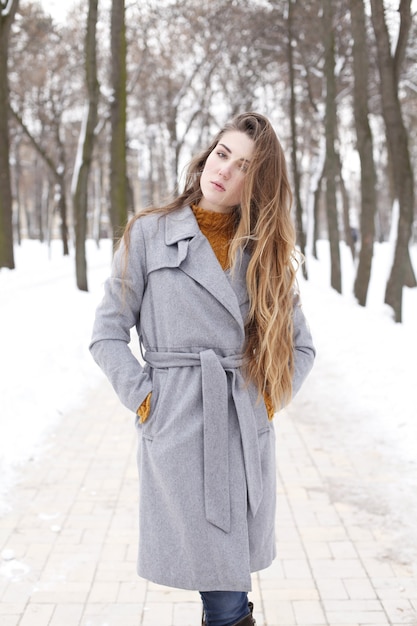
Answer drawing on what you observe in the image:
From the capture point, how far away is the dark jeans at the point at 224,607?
2510mm

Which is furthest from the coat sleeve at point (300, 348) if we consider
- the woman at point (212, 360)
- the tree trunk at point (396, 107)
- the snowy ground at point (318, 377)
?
the tree trunk at point (396, 107)

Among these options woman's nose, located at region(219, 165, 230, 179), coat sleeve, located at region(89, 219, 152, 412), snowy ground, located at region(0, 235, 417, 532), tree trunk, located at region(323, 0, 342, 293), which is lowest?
snowy ground, located at region(0, 235, 417, 532)

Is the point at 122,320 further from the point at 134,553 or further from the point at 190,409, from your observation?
the point at 134,553

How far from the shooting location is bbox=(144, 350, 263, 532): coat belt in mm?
2410

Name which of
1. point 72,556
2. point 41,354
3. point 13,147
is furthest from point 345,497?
point 13,147

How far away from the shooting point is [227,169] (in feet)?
8.34

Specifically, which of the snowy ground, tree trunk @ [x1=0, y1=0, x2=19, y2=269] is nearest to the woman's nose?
the snowy ground

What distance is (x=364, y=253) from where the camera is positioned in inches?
549

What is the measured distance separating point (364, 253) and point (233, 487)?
11.9m

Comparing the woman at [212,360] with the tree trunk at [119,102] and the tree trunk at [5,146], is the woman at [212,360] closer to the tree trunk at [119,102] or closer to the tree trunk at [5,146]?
the tree trunk at [119,102]

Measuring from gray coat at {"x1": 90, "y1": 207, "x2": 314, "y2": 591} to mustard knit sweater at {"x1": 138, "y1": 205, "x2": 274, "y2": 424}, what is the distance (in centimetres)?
6

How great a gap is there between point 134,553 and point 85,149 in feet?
40.3

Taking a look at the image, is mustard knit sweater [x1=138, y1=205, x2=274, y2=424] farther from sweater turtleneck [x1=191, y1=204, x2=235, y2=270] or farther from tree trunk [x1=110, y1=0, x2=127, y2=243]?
tree trunk [x1=110, y1=0, x2=127, y2=243]

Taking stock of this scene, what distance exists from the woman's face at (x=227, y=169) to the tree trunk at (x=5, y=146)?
44.5 feet
